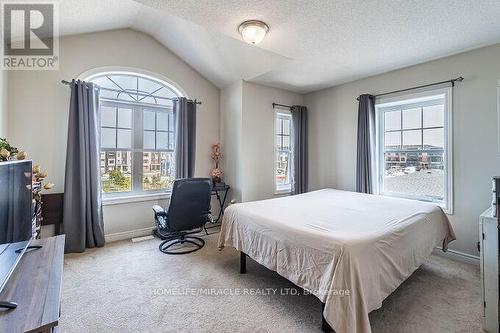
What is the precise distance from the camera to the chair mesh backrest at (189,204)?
2828 mm

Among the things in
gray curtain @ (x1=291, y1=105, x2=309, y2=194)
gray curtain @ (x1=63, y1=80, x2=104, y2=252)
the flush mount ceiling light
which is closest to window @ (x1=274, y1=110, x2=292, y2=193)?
gray curtain @ (x1=291, y1=105, x2=309, y2=194)

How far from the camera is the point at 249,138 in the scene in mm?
4102

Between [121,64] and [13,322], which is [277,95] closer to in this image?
[121,64]

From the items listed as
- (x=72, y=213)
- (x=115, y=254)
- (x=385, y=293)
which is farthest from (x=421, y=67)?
(x=72, y=213)

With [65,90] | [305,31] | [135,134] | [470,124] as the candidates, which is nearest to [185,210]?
[135,134]

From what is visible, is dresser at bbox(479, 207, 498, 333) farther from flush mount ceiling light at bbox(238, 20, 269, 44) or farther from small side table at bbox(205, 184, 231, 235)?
small side table at bbox(205, 184, 231, 235)

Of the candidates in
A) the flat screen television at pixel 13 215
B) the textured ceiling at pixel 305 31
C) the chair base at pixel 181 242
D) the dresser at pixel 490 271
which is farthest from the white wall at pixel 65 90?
the dresser at pixel 490 271

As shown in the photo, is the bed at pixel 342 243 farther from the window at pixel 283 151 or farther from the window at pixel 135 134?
the window at pixel 135 134

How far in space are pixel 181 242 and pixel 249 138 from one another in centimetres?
197

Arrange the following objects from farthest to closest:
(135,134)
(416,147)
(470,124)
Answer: (135,134) → (416,147) → (470,124)

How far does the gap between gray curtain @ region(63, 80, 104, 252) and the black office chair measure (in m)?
0.95

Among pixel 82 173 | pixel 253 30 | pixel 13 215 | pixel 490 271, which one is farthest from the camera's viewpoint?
pixel 82 173

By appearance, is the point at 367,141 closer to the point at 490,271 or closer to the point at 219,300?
the point at 490,271

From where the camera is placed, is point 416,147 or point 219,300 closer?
point 219,300
